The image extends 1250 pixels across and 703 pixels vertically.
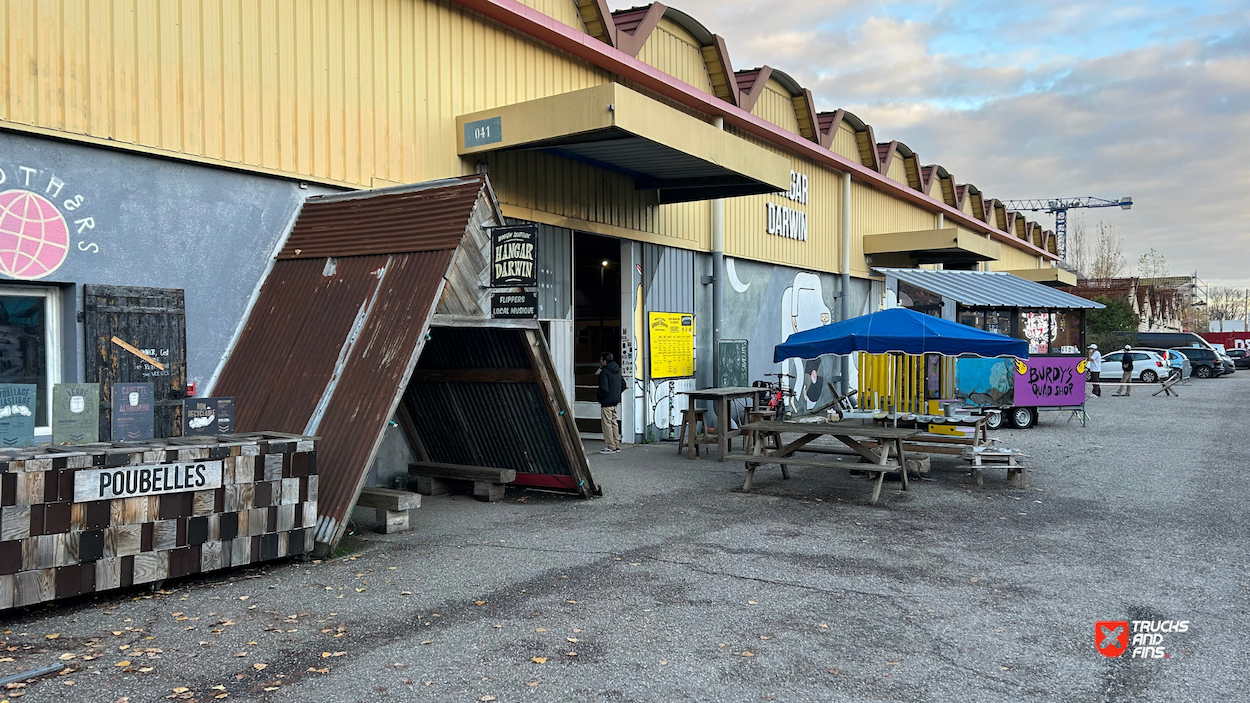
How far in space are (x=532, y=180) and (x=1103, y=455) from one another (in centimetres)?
1005

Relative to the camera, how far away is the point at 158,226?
26.9 feet

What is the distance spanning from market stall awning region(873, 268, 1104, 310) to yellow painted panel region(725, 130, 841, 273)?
272 cm

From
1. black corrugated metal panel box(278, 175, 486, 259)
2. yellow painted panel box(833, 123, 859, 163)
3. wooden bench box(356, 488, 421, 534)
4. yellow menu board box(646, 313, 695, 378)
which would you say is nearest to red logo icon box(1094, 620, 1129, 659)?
wooden bench box(356, 488, 421, 534)

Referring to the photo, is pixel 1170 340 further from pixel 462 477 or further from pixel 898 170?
pixel 462 477

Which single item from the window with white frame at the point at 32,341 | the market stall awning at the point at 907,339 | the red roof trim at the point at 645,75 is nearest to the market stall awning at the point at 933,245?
the red roof trim at the point at 645,75

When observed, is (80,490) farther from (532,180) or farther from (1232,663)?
(532,180)

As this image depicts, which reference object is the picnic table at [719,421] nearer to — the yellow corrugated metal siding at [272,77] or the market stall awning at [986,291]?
the yellow corrugated metal siding at [272,77]

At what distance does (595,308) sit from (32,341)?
1190 centimetres

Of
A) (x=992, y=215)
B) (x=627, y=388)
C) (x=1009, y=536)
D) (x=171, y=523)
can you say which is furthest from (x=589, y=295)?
(x=992, y=215)

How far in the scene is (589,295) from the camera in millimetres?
18672

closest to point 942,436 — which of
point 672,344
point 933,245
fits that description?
point 672,344

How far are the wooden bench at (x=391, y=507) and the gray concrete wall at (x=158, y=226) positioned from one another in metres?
2.28

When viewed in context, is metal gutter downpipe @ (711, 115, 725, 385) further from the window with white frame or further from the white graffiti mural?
the window with white frame

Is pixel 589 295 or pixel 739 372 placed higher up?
pixel 589 295
